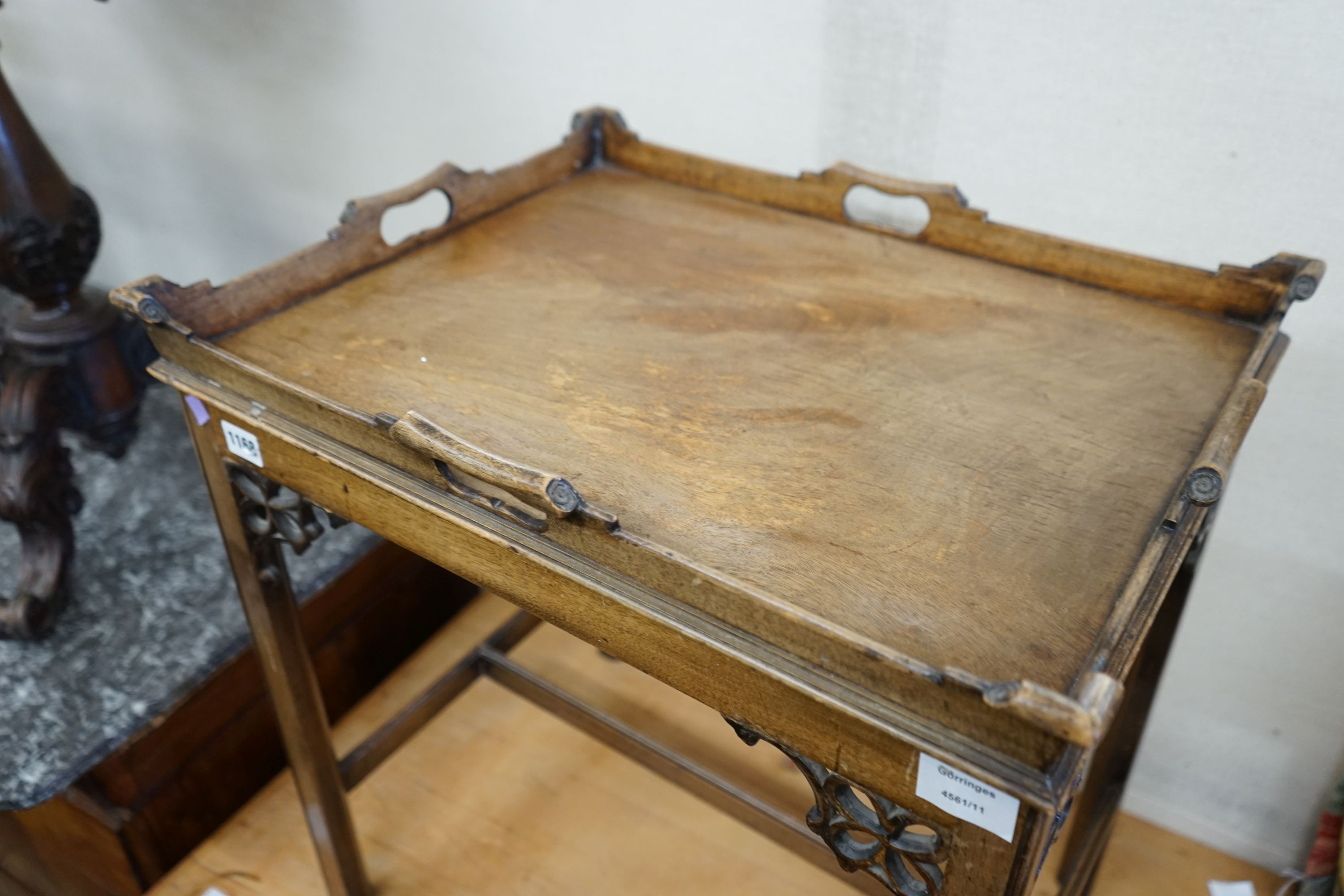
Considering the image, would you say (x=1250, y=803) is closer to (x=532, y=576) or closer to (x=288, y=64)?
(x=532, y=576)

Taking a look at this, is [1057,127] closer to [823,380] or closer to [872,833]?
[823,380]

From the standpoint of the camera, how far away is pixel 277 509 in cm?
96

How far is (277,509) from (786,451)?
1.65 ft

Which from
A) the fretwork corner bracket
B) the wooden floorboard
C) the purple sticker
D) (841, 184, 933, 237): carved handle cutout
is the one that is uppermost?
(841, 184, 933, 237): carved handle cutout

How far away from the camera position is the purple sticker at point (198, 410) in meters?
0.93

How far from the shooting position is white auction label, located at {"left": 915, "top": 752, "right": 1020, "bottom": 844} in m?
0.59

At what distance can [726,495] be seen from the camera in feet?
2.46

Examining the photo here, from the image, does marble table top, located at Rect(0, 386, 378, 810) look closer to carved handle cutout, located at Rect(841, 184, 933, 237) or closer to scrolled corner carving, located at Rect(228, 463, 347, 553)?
scrolled corner carving, located at Rect(228, 463, 347, 553)

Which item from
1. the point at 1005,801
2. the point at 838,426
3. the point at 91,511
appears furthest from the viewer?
the point at 91,511

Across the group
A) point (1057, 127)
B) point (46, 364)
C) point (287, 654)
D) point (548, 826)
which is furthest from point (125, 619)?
point (1057, 127)

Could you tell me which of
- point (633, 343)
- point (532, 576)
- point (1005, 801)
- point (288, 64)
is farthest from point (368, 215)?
point (288, 64)

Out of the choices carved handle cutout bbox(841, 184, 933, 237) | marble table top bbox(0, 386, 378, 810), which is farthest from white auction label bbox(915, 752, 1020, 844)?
marble table top bbox(0, 386, 378, 810)

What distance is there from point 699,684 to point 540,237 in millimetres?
621

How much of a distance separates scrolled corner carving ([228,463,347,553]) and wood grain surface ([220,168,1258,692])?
0.12 metres
